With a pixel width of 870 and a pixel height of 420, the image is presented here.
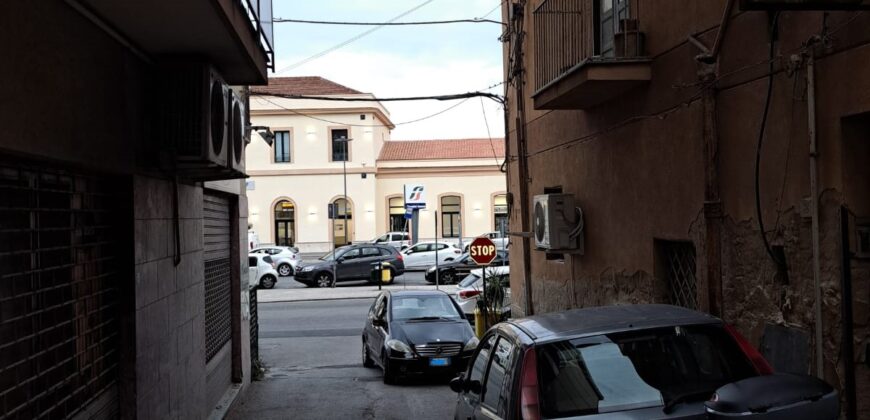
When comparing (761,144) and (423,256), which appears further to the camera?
(423,256)

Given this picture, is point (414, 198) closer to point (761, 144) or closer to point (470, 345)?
point (470, 345)

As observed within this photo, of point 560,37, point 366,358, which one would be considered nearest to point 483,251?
point 366,358

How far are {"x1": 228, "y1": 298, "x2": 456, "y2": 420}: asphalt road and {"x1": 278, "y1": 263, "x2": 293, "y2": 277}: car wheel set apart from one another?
1808 centimetres

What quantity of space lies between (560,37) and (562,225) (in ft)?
8.50

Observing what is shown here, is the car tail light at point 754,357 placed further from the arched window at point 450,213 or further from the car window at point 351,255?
the arched window at point 450,213

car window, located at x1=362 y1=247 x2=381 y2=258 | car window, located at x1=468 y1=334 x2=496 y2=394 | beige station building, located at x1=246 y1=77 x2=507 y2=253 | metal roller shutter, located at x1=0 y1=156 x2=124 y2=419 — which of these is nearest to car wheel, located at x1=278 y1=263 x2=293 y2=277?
car window, located at x1=362 y1=247 x2=381 y2=258

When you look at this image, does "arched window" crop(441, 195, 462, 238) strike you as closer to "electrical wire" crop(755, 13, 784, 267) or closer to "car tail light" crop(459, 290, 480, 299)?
"car tail light" crop(459, 290, 480, 299)

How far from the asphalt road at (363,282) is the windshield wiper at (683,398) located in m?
28.6

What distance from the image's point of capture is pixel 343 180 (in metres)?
53.3

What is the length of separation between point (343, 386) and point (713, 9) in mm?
8772

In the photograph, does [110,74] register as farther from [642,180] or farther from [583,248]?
[583,248]

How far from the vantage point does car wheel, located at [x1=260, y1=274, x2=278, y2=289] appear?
1309 inches

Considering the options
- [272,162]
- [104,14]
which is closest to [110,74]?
[104,14]

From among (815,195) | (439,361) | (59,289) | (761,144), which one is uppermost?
(761,144)
